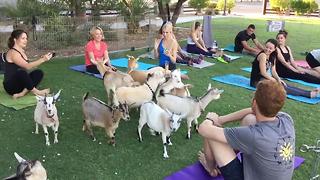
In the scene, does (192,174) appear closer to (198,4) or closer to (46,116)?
(46,116)

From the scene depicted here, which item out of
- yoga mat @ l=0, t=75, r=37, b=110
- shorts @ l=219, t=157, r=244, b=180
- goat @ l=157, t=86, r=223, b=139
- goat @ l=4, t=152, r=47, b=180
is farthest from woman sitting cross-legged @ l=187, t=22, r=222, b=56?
goat @ l=4, t=152, r=47, b=180

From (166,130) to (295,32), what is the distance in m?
15.7

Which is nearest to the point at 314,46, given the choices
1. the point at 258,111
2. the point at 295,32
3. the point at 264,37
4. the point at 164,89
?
the point at 264,37

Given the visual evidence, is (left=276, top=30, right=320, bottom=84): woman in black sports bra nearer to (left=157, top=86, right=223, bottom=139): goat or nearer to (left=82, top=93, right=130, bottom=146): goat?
(left=157, top=86, right=223, bottom=139): goat

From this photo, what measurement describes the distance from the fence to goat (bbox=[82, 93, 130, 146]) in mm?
6386

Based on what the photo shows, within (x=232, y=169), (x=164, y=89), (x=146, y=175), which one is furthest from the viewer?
(x=164, y=89)

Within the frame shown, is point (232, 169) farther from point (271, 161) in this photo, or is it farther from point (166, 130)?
point (166, 130)

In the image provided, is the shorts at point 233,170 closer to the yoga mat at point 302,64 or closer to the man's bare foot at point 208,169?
the man's bare foot at point 208,169

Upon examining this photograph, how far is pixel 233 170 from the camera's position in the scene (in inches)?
132

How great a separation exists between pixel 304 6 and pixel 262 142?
1190 inches

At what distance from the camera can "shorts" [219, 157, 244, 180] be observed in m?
3.36

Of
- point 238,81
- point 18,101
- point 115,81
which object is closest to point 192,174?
point 115,81

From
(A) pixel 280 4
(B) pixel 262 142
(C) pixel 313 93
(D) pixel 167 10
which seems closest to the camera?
(B) pixel 262 142

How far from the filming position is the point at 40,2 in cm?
1329
